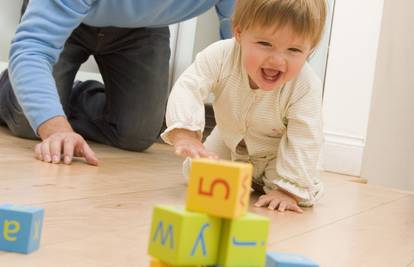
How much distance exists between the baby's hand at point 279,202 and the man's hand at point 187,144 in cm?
12

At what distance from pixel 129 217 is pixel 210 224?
1.37ft

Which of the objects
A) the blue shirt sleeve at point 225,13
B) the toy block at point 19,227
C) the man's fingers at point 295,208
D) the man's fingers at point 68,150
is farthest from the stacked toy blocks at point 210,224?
the blue shirt sleeve at point 225,13

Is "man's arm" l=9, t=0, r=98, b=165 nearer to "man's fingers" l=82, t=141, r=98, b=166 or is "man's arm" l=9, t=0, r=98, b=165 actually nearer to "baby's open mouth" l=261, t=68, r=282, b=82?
"man's fingers" l=82, t=141, r=98, b=166

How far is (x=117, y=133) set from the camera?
5.80ft

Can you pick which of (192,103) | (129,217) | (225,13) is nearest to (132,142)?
(225,13)

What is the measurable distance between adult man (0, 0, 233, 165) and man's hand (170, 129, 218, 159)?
0.89ft

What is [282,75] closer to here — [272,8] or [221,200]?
[272,8]

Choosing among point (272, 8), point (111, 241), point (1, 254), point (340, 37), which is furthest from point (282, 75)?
point (340, 37)

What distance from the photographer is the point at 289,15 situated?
3.56 feet

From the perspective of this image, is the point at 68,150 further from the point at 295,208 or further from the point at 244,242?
the point at 244,242

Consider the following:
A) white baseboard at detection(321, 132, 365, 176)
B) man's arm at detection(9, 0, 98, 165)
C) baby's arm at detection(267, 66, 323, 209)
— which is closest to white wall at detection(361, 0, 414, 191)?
white baseboard at detection(321, 132, 365, 176)

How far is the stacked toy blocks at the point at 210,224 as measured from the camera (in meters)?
0.47

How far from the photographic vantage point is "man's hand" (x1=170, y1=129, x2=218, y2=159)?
107 centimetres

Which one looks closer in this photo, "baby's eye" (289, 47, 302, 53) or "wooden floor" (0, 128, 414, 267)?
"wooden floor" (0, 128, 414, 267)
